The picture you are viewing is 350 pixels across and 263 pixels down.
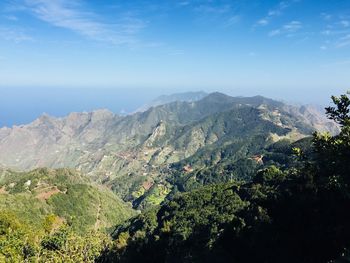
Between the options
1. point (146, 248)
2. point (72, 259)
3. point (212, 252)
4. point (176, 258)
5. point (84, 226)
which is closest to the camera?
Result: point (212, 252)

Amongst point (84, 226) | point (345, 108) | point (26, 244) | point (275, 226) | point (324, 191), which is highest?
point (345, 108)

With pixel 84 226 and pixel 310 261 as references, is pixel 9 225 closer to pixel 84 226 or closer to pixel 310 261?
pixel 310 261

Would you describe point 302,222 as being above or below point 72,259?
above

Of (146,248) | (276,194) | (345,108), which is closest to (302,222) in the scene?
(276,194)

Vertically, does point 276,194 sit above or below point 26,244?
above

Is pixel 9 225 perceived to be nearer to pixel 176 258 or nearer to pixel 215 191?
pixel 176 258

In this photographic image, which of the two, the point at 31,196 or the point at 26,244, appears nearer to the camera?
the point at 26,244

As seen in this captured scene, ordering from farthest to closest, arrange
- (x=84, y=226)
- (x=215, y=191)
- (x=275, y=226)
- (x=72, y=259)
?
(x=84, y=226)
(x=215, y=191)
(x=72, y=259)
(x=275, y=226)

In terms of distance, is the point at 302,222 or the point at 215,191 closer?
the point at 302,222

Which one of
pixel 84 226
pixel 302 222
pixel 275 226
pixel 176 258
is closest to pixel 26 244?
pixel 176 258
